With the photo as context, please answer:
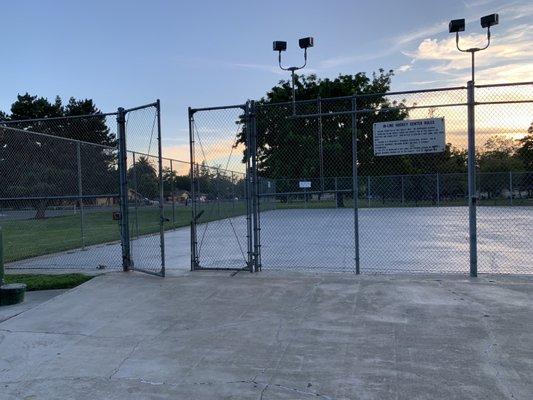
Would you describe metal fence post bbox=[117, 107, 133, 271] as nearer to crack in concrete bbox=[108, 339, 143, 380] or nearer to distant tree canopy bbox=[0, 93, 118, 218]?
distant tree canopy bbox=[0, 93, 118, 218]

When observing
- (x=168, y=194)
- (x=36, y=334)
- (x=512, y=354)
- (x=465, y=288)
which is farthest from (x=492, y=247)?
(x=168, y=194)

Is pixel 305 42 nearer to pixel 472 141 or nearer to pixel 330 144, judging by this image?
pixel 472 141

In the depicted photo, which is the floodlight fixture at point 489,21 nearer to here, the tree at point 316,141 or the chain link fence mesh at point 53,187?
the tree at point 316,141

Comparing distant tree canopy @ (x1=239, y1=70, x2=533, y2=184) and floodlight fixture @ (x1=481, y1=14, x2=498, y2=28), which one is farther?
distant tree canopy @ (x1=239, y1=70, x2=533, y2=184)

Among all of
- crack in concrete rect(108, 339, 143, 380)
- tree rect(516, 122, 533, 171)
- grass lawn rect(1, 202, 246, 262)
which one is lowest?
crack in concrete rect(108, 339, 143, 380)

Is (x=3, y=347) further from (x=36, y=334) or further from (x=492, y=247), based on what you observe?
(x=492, y=247)

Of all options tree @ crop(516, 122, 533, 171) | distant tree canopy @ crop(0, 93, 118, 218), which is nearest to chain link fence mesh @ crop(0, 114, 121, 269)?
distant tree canopy @ crop(0, 93, 118, 218)

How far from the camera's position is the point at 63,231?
21156 millimetres

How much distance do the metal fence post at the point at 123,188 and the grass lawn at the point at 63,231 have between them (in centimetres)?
342

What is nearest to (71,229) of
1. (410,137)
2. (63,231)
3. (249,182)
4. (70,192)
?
(63,231)

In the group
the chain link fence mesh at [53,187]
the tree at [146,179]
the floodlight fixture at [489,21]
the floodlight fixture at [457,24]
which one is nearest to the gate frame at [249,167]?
the chain link fence mesh at [53,187]

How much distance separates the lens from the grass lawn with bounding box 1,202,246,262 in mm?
14652

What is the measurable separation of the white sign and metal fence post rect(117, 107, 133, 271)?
4.77m

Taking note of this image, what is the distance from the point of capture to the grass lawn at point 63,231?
48.1 feet
